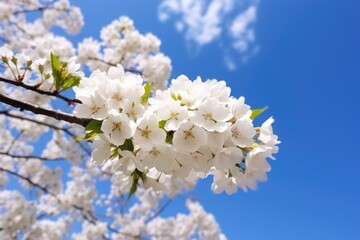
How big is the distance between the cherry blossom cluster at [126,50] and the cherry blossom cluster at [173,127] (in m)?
5.48

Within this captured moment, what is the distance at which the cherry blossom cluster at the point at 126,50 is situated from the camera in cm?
686

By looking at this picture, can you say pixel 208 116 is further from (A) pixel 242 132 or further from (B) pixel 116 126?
(B) pixel 116 126

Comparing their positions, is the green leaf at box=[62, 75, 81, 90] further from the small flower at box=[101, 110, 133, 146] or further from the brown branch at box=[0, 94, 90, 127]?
the small flower at box=[101, 110, 133, 146]

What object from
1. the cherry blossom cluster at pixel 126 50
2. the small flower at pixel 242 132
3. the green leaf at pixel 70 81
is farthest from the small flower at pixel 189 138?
the cherry blossom cluster at pixel 126 50

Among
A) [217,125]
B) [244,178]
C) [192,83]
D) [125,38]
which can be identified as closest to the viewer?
[217,125]

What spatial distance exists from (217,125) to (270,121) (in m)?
0.29

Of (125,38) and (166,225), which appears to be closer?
(125,38)

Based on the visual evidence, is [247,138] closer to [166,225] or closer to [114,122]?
[114,122]

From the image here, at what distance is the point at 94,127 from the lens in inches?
48.9

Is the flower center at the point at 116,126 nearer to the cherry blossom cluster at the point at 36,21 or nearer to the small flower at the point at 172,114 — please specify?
the small flower at the point at 172,114

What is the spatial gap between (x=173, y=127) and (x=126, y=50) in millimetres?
6043

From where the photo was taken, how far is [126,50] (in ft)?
22.7

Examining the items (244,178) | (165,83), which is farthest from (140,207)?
(244,178)

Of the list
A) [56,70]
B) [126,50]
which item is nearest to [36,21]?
[126,50]
